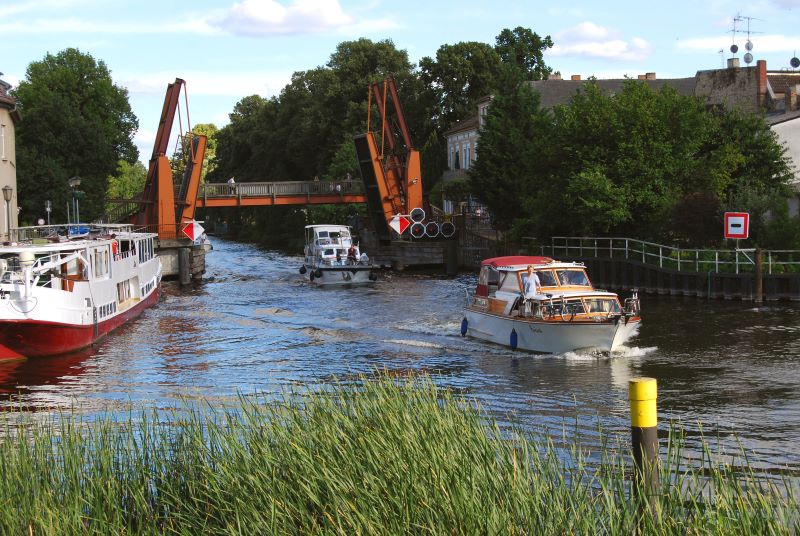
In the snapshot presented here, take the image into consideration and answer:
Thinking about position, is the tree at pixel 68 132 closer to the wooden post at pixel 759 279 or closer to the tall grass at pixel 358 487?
the wooden post at pixel 759 279

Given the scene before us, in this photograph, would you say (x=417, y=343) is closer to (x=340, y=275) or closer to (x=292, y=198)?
(x=340, y=275)

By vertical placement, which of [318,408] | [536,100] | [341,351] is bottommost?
[341,351]

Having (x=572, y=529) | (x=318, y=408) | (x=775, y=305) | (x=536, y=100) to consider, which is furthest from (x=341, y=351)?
(x=536, y=100)

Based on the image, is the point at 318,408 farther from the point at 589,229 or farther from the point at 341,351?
the point at 589,229

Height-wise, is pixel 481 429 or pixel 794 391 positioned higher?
pixel 481 429

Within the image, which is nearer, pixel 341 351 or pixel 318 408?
pixel 318 408

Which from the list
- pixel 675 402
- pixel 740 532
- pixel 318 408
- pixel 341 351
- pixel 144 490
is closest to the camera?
pixel 740 532

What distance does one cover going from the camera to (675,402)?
20.8 m

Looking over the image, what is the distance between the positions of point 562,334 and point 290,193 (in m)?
45.9

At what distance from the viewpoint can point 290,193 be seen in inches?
2781

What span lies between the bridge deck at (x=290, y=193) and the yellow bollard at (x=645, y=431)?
60.2 m

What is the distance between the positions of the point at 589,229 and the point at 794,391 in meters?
27.5

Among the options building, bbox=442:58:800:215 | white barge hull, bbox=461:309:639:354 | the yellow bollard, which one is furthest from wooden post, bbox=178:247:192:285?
the yellow bollard

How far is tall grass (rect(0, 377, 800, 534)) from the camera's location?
823cm
